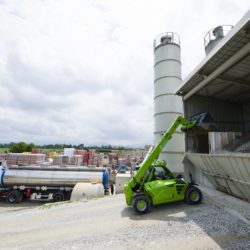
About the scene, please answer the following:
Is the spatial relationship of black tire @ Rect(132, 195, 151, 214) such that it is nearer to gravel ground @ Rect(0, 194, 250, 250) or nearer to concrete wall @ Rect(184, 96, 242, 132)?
gravel ground @ Rect(0, 194, 250, 250)

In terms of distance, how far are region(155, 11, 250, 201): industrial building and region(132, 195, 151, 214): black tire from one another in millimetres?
3825

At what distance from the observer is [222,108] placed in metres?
15.0

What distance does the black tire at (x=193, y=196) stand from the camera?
8.93 meters

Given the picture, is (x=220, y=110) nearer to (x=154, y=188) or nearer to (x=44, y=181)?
(x=154, y=188)

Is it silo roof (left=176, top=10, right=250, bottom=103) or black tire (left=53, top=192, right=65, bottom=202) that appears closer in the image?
silo roof (left=176, top=10, right=250, bottom=103)

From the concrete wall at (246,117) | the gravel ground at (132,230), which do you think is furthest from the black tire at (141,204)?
the concrete wall at (246,117)

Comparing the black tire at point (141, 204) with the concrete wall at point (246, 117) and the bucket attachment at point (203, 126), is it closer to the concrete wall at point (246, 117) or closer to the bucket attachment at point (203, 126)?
the bucket attachment at point (203, 126)

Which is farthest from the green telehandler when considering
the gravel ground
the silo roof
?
the silo roof

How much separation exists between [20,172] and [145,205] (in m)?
12.7

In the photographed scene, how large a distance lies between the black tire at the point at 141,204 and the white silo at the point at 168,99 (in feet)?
28.0

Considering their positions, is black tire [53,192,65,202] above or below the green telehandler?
below

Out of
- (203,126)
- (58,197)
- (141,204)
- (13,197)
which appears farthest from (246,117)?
(13,197)

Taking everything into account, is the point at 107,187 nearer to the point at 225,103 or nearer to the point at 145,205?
the point at 145,205

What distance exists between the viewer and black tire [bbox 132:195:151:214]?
8.44 meters
